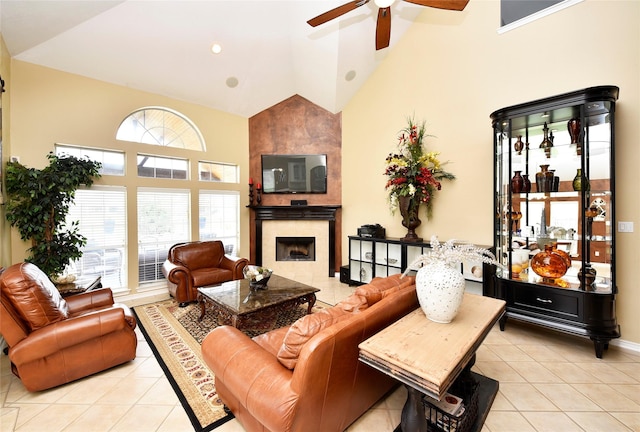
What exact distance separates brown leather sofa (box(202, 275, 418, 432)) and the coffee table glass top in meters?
0.93

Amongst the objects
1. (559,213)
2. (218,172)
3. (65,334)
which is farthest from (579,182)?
(218,172)

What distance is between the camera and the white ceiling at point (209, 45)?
10.2 ft

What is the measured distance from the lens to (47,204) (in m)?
3.12

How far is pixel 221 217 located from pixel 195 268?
4.09 feet

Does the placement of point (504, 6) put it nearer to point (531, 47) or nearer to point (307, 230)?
point (531, 47)

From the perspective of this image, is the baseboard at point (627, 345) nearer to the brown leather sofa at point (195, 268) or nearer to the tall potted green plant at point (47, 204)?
the brown leather sofa at point (195, 268)

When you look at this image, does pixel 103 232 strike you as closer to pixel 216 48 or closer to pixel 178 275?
pixel 178 275

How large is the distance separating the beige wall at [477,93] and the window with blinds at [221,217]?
220 cm

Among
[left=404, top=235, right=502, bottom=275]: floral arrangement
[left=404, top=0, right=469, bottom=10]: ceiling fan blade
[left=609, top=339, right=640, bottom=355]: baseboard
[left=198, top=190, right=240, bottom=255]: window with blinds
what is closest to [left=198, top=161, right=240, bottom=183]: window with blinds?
[left=198, top=190, right=240, bottom=255]: window with blinds

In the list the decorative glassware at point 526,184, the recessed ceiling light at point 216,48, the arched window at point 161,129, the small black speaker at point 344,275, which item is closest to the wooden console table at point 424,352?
the decorative glassware at point 526,184

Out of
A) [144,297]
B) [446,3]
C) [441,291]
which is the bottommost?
[144,297]

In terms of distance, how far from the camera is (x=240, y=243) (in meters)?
5.41

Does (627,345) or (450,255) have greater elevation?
(450,255)

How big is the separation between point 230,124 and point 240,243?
233 cm
